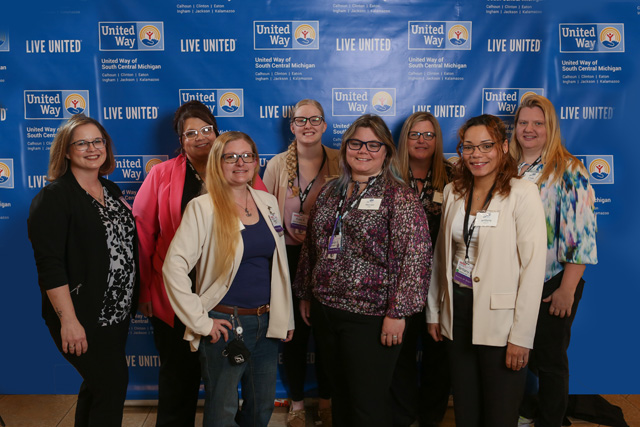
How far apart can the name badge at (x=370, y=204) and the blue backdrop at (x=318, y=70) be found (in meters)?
1.18

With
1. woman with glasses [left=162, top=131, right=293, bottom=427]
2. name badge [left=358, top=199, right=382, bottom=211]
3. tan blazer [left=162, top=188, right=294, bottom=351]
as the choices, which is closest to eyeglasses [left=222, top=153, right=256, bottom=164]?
woman with glasses [left=162, top=131, right=293, bottom=427]

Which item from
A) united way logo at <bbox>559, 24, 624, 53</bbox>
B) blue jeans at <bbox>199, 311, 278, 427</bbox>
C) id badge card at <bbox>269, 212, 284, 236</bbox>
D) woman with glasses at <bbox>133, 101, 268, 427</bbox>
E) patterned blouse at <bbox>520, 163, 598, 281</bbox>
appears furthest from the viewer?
united way logo at <bbox>559, 24, 624, 53</bbox>

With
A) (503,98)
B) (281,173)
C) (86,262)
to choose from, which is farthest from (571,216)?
(86,262)

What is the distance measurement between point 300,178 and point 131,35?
1444mm

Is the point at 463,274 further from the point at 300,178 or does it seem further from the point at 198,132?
the point at 198,132

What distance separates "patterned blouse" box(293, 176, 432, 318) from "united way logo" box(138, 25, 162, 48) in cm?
187

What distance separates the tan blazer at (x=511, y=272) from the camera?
1.87m

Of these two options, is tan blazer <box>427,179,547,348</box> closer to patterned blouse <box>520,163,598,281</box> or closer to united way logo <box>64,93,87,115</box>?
patterned blouse <box>520,163,598,281</box>

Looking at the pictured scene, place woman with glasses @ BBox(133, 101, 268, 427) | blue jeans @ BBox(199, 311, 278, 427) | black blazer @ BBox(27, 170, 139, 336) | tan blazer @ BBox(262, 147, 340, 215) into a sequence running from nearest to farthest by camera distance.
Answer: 1. black blazer @ BBox(27, 170, 139, 336)
2. blue jeans @ BBox(199, 311, 278, 427)
3. woman with glasses @ BBox(133, 101, 268, 427)
4. tan blazer @ BBox(262, 147, 340, 215)

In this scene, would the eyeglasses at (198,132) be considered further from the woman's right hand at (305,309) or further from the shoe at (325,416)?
the shoe at (325,416)

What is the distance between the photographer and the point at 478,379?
199 cm

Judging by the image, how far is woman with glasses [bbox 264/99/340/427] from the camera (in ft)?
8.68

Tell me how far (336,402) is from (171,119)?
201cm

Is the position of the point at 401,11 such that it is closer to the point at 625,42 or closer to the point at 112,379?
the point at 625,42
